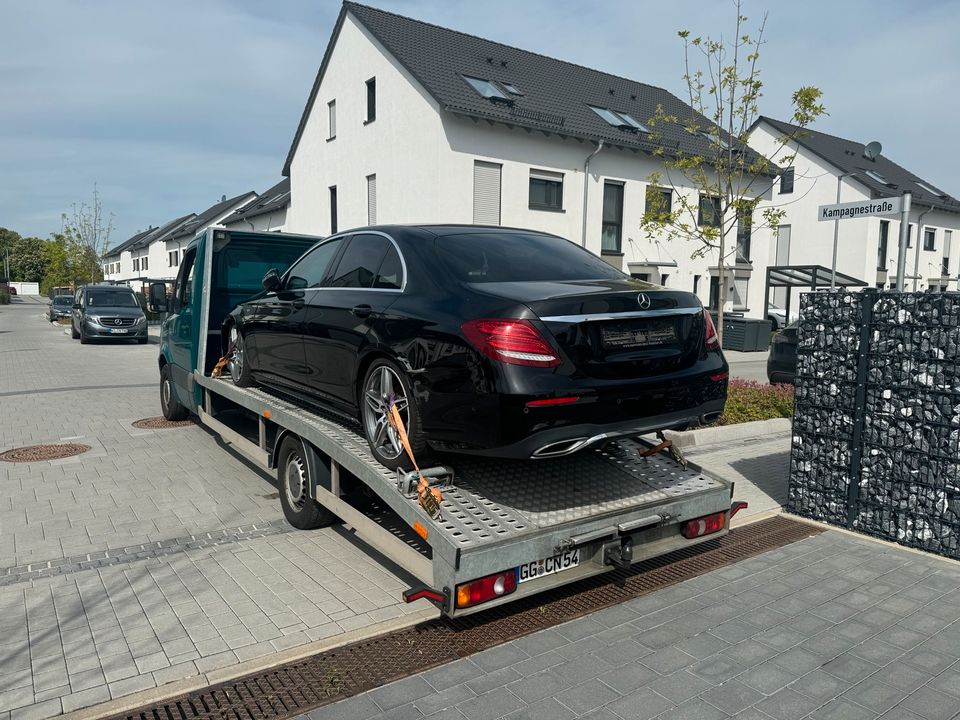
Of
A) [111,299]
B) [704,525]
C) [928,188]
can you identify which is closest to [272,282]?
[704,525]

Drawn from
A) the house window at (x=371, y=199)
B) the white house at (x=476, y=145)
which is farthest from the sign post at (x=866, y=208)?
the house window at (x=371, y=199)

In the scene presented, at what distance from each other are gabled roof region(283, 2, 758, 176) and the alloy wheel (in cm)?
1560

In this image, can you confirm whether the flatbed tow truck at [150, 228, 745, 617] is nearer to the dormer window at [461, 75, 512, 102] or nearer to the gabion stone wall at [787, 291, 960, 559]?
the gabion stone wall at [787, 291, 960, 559]

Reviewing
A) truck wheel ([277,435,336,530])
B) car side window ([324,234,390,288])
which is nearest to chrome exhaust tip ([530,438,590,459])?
car side window ([324,234,390,288])

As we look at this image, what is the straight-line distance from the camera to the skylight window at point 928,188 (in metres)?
38.0

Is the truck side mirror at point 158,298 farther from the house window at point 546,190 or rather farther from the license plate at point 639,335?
the house window at point 546,190

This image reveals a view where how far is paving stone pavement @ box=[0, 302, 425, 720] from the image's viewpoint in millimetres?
3398

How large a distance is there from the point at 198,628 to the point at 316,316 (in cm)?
215

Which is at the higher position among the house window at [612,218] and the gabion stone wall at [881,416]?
the house window at [612,218]

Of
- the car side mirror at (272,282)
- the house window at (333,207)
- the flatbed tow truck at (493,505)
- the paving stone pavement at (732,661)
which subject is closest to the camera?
the paving stone pavement at (732,661)

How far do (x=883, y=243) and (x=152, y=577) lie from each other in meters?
34.6

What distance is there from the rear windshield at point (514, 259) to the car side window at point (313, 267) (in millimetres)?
1271

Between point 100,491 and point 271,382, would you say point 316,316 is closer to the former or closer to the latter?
point 271,382

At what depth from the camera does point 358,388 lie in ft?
14.7
